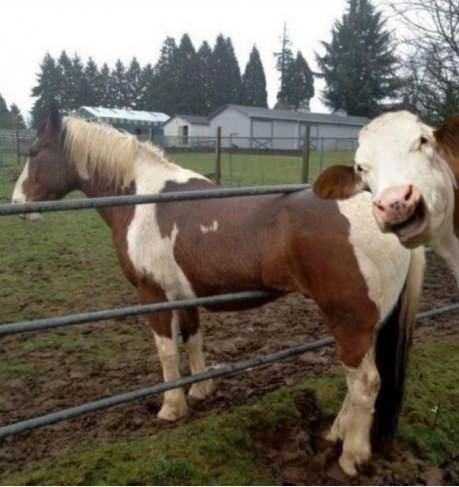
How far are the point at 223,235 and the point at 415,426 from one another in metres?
1.43

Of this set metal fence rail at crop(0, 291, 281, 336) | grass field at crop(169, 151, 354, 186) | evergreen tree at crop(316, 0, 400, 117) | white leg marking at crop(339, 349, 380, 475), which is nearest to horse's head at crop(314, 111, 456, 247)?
white leg marking at crop(339, 349, 380, 475)

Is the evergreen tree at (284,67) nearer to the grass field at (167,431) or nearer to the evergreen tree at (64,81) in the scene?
the evergreen tree at (64,81)

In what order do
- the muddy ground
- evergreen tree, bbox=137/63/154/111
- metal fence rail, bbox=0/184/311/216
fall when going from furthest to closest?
evergreen tree, bbox=137/63/154/111, the muddy ground, metal fence rail, bbox=0/184/311/216

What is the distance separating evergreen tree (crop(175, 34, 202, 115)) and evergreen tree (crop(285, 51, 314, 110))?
10318 millimetres

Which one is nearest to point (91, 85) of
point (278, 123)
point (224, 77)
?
point (224, 77)

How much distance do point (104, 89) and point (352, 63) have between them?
128 ft

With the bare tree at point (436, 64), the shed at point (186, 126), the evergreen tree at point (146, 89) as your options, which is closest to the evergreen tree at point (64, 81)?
the evergreen tree at point (146, 89)

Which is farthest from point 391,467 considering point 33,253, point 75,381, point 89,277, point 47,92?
point 47,92

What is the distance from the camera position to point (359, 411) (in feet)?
8.47

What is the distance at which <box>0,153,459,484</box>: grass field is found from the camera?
242 centimetres

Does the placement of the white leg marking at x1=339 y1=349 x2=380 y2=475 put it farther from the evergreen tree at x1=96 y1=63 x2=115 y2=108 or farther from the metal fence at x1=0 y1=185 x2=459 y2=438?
the evergreen tree at x1=96 y1=63 x2=115 y2=108

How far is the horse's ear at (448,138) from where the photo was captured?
190 cm

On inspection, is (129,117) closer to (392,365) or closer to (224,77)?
(224,77)

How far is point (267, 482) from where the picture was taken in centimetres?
243
